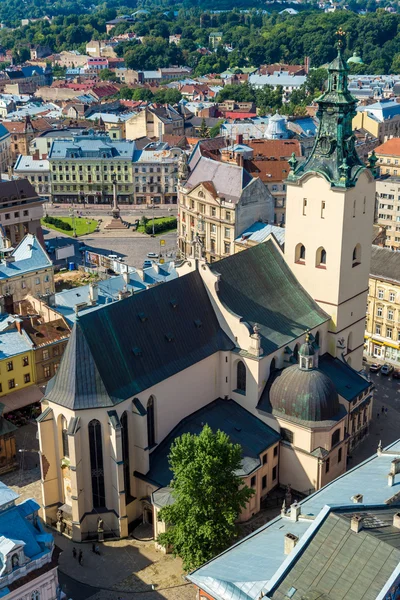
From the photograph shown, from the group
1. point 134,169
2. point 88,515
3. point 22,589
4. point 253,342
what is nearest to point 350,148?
point 253,342

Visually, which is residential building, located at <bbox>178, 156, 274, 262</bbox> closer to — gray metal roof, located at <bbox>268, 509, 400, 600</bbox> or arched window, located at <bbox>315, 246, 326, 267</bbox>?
arched window, located at <bbox>315, 246, 326, 267</bbox>

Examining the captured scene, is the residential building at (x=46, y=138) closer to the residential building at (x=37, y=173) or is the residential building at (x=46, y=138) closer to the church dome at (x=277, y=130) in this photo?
the residential building at (x=37, y=173)

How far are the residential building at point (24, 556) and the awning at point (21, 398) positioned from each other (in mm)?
24874

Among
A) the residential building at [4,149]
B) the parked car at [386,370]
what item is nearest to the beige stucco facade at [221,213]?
the parked car at [386,370]

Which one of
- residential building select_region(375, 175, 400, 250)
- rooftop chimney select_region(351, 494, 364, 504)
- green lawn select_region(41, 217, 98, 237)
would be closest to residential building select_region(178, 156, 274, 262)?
residential building select_region(375, 175, 400, 250)

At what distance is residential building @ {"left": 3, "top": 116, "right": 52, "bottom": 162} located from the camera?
18625 centimetres

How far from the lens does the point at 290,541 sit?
42.1 metres

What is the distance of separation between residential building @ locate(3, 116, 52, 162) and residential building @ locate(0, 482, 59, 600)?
149545 millimetres

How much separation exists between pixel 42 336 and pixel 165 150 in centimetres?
8635

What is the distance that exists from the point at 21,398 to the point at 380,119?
13606cm

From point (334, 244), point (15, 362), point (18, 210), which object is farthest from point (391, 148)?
→ point (15, 362)

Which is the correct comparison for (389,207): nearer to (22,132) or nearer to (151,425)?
(151,425)

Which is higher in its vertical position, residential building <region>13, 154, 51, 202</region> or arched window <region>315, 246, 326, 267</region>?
arched window <region>315, 246, 326, 267</region>

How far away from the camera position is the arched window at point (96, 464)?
55.1 m
